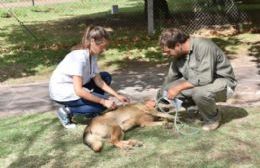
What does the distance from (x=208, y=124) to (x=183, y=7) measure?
1318cm

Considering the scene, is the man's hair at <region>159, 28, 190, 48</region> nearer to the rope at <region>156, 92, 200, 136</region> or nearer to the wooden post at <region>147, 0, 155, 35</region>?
the rope at <region>156, 92, 200, 136</region>

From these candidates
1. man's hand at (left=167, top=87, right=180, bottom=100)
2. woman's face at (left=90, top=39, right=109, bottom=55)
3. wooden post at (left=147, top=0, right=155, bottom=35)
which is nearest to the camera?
man's hand at (left=167, top=87, right=180, bottom=100)

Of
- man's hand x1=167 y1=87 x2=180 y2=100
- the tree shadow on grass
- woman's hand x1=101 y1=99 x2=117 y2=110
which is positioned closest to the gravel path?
the tree shadow on grass

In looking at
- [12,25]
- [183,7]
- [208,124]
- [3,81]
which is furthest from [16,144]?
[183,7]

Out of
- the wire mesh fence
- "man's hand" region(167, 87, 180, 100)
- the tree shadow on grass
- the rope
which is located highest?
"man's hand" region(167, 87, 180, 100)

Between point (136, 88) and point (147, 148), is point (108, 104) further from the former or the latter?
point (136, 88)

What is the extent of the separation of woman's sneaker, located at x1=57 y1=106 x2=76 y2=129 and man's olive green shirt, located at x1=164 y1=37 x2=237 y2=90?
135 cm

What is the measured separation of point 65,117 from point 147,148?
1.13 m

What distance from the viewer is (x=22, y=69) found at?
9.84 meters

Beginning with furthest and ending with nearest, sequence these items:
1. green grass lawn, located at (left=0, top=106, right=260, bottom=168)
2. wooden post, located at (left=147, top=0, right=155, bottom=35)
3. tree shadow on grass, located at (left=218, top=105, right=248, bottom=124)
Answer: wooden post, located at (left=147, top=0, right=155, bottom=35)
tree shadow on grass, located at (left=218, top=105, right=248, bottom=124)
green grass lawn, located at (left=0, top=106, right=260, bottom=168)

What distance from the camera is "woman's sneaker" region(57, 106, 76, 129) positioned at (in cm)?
577

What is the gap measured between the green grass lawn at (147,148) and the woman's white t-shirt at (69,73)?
422 mm

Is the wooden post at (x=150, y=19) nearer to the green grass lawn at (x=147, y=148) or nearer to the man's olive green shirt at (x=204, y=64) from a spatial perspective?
the green grass lawn at (x=147, y=148)

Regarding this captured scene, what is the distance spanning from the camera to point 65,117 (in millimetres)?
5809
